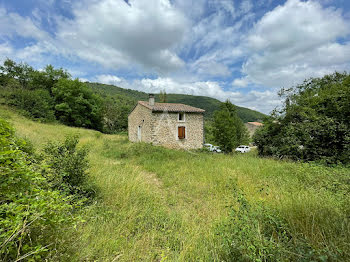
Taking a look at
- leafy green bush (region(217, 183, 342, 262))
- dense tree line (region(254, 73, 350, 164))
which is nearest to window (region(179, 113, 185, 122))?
dense tree line (region(254, 73, 350, 164))

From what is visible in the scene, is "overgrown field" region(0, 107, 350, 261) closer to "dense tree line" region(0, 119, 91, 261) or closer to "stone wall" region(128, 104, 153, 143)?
"dense tree line" region(0, 119, 91, 261)

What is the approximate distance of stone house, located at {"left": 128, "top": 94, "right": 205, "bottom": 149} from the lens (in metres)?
13.0

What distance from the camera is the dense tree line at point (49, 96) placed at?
18.8m

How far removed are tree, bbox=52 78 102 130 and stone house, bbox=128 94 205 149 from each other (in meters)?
15.4

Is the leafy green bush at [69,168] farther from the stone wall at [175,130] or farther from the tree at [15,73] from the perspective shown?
the tree at [15,73]

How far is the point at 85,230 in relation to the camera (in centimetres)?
193

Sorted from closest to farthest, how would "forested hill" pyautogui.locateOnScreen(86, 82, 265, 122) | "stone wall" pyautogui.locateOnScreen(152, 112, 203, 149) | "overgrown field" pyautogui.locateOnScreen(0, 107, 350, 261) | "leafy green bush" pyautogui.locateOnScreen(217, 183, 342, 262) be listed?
"leafy green bush" pyautogui.locateOnScreen(217, 183, 342, 262) < "overgrown field" pyautogui.locateOnScreen(0, 107, 350, 261) < "stone wall" pyautogui.locateOnScreen(152, 112, 203, 149) < "forested hill" pyautogui.locateOnScreen(86, 82, 265, 122)

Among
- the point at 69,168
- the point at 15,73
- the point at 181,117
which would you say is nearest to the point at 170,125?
the point at 181,117

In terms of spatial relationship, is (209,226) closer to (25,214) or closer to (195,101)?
(25,214)

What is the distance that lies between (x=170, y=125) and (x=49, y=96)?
23102 millimetres

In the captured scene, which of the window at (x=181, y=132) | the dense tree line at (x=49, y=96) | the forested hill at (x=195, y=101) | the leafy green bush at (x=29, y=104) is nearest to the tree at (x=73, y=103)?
the dense tree line at (x=49, y=96)

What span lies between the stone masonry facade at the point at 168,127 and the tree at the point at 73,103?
15.1 m

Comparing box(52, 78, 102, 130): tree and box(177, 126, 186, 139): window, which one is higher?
box(52, 78, 102, 130): tree

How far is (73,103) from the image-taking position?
24016 millimetres
